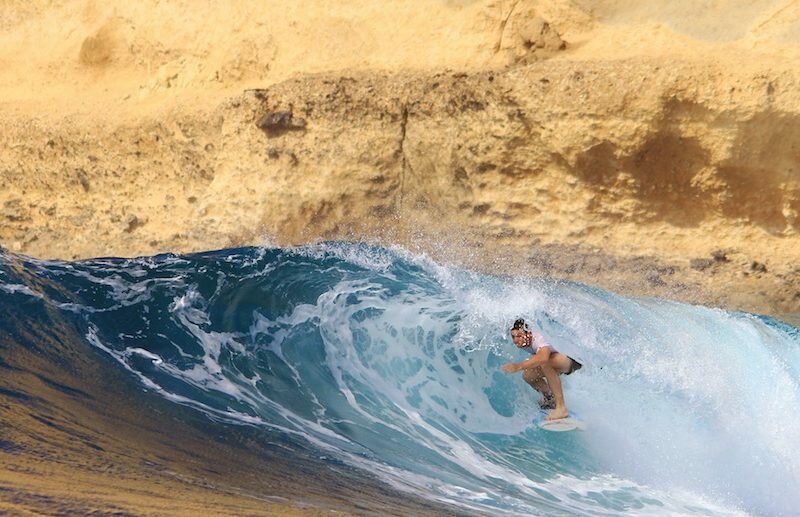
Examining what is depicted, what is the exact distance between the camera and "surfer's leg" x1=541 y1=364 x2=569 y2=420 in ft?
24.0

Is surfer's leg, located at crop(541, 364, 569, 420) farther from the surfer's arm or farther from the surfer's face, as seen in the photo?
the surfer's face

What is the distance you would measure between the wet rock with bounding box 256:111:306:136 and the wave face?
4.08ft

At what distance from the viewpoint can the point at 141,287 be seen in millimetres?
8930

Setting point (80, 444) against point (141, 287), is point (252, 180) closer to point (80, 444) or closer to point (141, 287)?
point (141, 287)

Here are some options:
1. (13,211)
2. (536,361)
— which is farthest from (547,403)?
(13,211)

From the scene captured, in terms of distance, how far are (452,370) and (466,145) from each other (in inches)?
89.7

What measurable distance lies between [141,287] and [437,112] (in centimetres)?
332

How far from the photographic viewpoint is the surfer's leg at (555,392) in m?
7.31

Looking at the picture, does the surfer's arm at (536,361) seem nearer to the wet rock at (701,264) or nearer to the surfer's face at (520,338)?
the surfer's face at (520,338)

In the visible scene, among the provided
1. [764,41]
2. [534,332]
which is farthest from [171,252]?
[764,41]

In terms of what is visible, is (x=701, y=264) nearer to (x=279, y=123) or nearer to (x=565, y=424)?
(x=565, y=424)

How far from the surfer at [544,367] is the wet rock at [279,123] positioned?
3515mm

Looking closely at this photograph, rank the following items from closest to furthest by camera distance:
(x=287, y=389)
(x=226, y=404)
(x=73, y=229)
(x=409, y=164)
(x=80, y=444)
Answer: (x=80, y=444), (x=226, y=404), (x=287, y=389), (x=409, y=164), (x=73, y=229)

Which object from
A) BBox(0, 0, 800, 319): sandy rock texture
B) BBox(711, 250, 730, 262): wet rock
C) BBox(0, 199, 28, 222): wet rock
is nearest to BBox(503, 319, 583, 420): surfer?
BBox(0, 0, 800, 319): sandy rock texture
